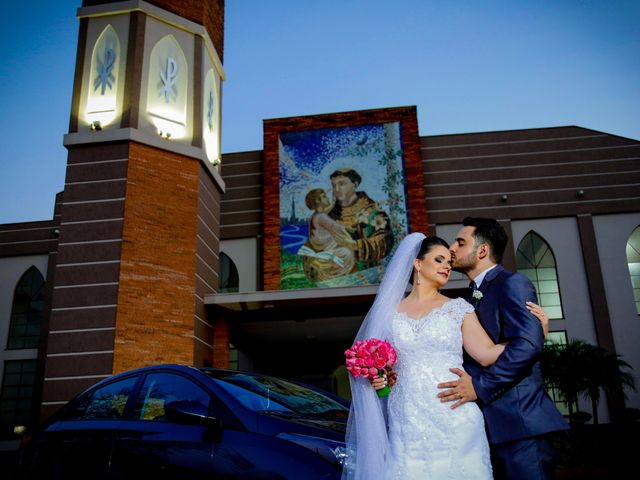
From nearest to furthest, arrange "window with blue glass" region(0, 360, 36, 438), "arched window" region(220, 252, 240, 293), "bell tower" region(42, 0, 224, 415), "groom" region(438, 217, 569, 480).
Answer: "groom" region(438, 217, 569, 480) < "bell tower" region(42, 0, 224, 415) < "window with blue glass" region(0, 360, 36, 438) < "arched window" region(220, 252, 240, 293)

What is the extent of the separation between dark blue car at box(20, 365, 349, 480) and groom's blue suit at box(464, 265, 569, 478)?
4.21ft

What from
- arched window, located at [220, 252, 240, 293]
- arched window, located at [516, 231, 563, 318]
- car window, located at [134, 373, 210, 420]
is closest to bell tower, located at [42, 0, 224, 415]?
arched window, located at [220, 252, 240, 293]

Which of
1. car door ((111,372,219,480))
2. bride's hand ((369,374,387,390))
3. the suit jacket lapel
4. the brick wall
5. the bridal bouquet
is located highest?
the brick wall

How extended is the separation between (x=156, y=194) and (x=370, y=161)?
9.74 m

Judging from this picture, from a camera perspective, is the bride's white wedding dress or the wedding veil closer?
the bride's white wedding dress

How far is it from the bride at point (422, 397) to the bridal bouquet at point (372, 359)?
0.06 metres

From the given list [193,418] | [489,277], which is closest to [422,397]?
[489,277]

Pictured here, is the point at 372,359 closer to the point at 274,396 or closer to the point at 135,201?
the point at 274,396

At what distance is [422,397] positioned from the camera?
332 cm

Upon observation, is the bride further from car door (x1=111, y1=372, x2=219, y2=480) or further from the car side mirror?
car door (x1=111, y1=372, x2=219, y2=480)

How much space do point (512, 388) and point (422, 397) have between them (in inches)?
19.8

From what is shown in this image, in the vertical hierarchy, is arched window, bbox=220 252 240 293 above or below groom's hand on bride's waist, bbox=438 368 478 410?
above

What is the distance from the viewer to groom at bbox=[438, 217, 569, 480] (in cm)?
296

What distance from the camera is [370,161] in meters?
22.0
